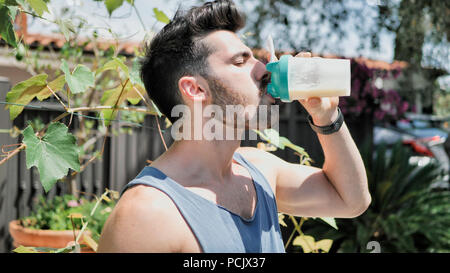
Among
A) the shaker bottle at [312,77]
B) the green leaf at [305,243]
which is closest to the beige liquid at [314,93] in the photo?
the shaker bottle at [312,77]

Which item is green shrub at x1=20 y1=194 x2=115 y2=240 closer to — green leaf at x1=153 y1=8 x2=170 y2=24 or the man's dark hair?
green leaf at x1=153 y1=8 x2=170 y2=24

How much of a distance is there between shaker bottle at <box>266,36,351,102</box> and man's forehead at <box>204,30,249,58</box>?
129mm

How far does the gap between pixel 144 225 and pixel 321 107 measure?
530 millimetres

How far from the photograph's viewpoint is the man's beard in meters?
1.12

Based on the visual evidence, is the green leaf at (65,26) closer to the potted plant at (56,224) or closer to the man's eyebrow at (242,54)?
the man's eyebrow at (242,54)

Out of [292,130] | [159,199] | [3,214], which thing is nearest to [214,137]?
[159,199]

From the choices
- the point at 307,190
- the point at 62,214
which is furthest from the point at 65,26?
the point at 62,214

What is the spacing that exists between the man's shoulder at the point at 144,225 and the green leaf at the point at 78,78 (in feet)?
1.33

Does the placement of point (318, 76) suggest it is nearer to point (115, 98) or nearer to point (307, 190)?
point (307, 190)

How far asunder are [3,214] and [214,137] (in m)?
2.82

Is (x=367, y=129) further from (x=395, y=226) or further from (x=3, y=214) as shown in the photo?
(x=3, y=214)

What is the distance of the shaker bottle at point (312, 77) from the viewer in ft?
3.54

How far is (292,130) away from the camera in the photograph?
4.95m

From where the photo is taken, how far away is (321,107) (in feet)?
3.77
